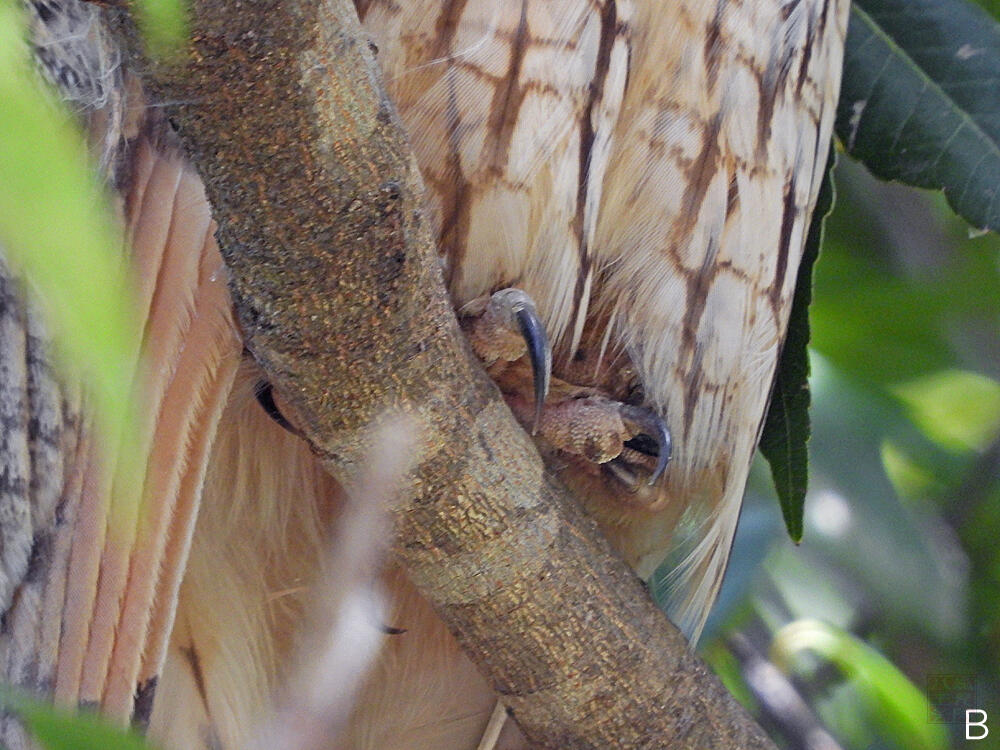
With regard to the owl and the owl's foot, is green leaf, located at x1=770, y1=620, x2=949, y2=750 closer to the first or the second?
the owl

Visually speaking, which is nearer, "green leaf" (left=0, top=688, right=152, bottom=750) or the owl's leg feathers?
"green leaf" (left=0, top=688, right=152, bottom=750)

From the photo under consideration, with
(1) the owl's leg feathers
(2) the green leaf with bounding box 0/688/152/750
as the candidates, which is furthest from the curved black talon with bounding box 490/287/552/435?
(2) the green leaf with bounding box 0/688/152/750

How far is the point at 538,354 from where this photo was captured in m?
0.88

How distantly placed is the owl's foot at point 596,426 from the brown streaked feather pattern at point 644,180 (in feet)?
0.09

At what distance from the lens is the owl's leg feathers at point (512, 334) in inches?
34.6

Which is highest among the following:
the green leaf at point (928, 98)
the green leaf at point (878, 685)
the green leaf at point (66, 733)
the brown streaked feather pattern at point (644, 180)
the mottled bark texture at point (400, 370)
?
the green leaf at point (928, 98)

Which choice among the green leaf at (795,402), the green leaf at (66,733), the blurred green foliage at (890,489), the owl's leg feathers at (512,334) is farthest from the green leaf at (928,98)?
the green leaf at (66,733)

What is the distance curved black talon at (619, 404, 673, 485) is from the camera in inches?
39.1

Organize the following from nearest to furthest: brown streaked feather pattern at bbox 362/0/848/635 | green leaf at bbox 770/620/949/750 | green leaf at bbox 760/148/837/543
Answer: brown streaked feather pattern at bbox 362/0/848/635
green leaf at bbox 760/148/837/543
green leaf at bbox 770/620/949/750

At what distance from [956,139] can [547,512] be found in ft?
2.47

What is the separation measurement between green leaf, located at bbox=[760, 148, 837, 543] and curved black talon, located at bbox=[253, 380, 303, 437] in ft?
1.80

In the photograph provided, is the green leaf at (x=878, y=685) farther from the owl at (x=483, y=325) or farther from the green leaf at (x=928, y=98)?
the green leaf at (x=928, y=98)

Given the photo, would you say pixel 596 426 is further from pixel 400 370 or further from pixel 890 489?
pixel 890 489

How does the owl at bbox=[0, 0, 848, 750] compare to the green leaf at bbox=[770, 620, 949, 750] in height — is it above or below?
above
